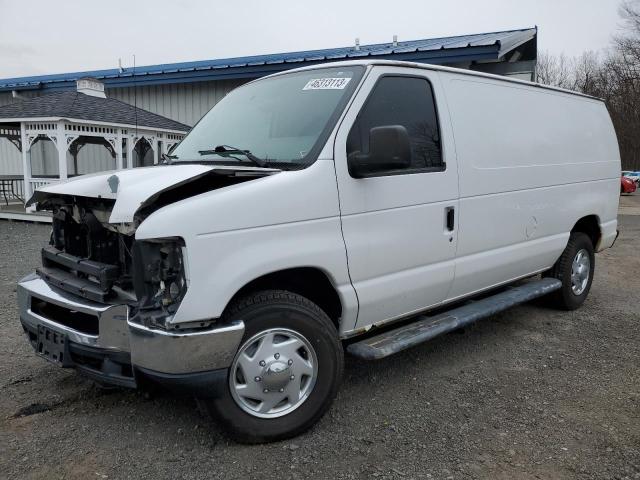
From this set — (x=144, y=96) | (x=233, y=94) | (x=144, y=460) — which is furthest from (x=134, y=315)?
(x=144, y=96)

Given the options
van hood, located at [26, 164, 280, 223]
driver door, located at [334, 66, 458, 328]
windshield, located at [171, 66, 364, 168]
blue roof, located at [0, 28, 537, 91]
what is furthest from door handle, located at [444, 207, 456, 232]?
blue roof, located at [0, 28, 537, 91]

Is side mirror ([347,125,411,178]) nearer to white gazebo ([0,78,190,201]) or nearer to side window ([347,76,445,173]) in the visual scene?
side window ([347,76,445,173])

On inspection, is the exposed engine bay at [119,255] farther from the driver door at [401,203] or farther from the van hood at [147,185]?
the driver door at [401,203]

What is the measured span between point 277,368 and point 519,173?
2.72 m

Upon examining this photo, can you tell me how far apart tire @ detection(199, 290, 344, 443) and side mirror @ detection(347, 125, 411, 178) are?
2.78 ft

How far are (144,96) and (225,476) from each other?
1560 cm

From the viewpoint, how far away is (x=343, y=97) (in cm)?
327

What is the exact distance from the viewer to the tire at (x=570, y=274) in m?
5.41

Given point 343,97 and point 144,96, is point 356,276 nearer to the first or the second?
point 343,97

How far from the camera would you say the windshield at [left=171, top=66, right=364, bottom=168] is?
3.20 metres

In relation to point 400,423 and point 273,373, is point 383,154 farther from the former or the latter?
point 400,423

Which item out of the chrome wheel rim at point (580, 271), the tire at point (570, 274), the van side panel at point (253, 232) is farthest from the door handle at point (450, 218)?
the chrome wheel rim at point (580, 271)

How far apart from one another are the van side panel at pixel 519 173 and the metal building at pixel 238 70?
6.43 metres

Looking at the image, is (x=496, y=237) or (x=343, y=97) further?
(x=496, y=237)
